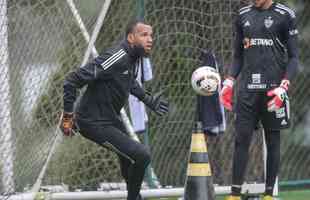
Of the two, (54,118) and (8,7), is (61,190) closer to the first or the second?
(54,118)

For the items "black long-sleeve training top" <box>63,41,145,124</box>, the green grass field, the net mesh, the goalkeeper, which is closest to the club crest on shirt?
the goalkeeper

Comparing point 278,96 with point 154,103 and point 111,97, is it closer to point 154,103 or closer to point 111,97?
point 154,103

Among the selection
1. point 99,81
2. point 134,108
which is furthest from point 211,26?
point 99,81

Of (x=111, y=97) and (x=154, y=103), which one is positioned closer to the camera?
(x=111, y=97)

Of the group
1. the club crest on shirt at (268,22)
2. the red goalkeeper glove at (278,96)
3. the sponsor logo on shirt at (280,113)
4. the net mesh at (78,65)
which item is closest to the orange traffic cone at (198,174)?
the red goalkeeper glove at (278,96)

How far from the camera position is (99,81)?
6727mm

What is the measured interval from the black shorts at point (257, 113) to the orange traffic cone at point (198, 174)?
0.56m

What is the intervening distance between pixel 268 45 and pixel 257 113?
614 millimetres

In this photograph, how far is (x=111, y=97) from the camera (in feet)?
22.2

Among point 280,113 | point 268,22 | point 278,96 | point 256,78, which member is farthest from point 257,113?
point 268,22

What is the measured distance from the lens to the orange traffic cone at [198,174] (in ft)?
22.4

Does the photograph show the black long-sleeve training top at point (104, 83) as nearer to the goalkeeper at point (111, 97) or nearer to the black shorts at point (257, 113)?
the goalkeeper at point (111, 97)

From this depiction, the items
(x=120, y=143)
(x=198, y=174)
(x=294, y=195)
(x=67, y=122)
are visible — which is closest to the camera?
(x=67, y=122)

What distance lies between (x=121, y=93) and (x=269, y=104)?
1289mm
